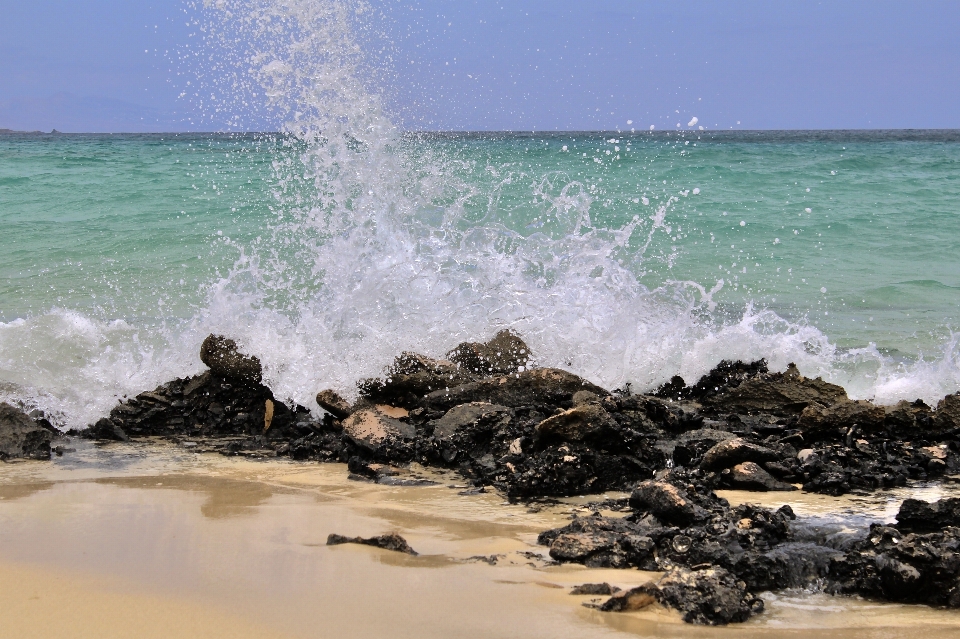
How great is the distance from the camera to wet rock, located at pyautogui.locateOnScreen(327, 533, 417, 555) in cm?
332

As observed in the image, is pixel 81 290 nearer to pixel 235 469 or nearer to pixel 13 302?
pixel 13 302

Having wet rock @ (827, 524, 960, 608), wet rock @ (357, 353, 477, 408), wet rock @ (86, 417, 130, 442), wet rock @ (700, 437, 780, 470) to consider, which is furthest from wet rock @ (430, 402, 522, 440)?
wet rock @ (827, 524, 960, 608)

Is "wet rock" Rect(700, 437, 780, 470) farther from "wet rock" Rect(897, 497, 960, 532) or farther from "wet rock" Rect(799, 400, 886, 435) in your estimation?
"wet rock" Rect(897, 497, 960, 532)

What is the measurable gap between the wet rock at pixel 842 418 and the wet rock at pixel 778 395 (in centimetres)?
33

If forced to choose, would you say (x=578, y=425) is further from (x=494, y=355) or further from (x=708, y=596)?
(x=494, y=355)

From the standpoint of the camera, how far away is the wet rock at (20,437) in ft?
16.1

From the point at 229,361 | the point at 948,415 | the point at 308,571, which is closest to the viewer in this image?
the point at 308,571

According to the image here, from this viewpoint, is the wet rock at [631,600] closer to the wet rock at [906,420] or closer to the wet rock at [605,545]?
the wet rock at [605,545]

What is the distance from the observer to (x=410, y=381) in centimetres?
552

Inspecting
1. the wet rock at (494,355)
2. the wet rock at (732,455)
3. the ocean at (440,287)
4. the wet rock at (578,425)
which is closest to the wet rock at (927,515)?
the wet rock at (732,455)

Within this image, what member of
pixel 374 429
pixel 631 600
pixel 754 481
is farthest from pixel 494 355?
pixel 631 600

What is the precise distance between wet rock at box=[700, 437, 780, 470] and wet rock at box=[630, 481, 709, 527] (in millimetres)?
712

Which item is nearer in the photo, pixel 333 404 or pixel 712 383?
pixel 333 404

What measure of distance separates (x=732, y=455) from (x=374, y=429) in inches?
69.9
